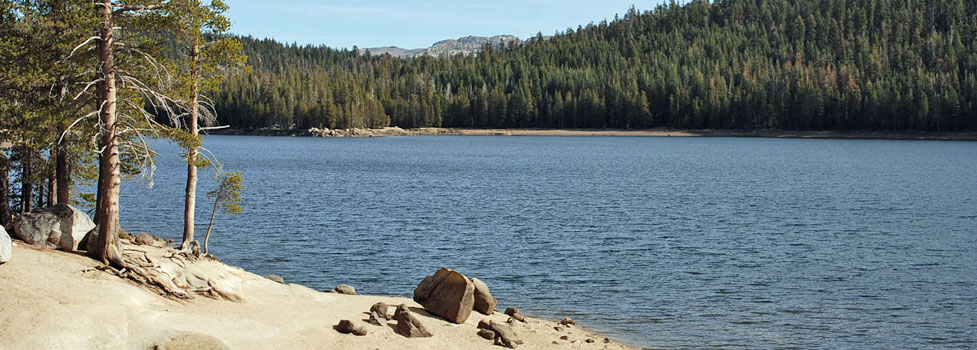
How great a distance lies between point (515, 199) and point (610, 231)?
16.7 metres

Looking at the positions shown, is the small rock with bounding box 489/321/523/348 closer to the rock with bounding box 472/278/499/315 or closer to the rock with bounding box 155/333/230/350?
the rock with bounding box 472/278/499/315

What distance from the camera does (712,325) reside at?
→ 25141mm

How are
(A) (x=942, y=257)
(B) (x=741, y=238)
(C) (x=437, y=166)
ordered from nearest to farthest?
(A) (x=942, y=257), (B) (x=741, y=238), (C) (x=437, y=166)

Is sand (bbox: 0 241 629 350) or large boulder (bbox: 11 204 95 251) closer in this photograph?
sand (bbox: 0 241 629 350)

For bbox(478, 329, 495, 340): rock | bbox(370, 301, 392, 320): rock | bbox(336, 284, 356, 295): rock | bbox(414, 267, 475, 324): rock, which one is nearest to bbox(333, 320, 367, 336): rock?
bbox(370, 301, 392, 320): rock

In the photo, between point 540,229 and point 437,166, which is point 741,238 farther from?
point 437,166

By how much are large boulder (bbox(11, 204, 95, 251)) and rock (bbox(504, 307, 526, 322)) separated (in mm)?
11955

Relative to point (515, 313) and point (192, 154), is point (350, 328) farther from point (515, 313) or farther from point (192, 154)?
point (192, 154)

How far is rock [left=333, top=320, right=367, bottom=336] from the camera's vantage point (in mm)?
19703

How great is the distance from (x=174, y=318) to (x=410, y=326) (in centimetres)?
534

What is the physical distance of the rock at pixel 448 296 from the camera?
22.0 metres

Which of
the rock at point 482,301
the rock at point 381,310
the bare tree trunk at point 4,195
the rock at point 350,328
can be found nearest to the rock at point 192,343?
the rock at point 350,328

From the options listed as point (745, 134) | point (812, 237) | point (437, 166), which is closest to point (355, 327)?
point (812, 237)

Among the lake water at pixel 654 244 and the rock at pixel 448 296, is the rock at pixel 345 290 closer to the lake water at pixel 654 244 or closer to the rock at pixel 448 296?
the lake water at pixel 654 244
